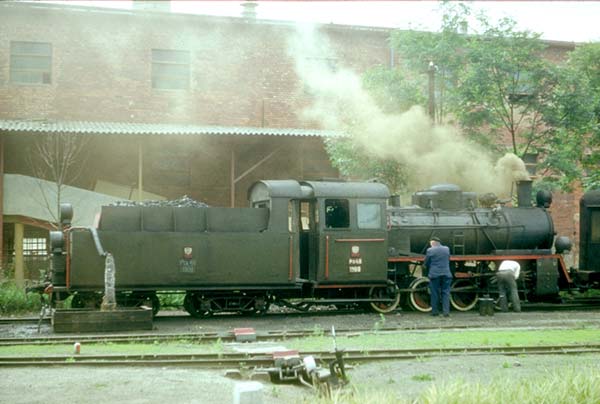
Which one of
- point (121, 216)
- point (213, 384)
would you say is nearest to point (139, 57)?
point (121, 216)

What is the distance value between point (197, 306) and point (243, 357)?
16.9ft

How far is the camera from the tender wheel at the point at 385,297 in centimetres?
1591

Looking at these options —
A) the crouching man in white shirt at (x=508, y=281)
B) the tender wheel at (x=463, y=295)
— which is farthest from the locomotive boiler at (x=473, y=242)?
the crouching man in white shirt at (x=508, y=281)

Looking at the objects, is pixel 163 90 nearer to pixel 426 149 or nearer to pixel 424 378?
pixel 426 149

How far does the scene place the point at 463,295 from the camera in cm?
1677

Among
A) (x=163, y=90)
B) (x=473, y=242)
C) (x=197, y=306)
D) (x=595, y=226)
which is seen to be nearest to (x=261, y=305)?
(x=197, y=306)

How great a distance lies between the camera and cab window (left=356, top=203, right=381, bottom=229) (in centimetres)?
1548

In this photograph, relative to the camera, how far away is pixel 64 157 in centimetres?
2008

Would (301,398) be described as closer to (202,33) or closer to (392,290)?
(392,290)

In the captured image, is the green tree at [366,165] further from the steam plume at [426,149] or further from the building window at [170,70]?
the building window at [170,70]

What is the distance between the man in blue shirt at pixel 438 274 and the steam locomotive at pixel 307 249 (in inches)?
26.7

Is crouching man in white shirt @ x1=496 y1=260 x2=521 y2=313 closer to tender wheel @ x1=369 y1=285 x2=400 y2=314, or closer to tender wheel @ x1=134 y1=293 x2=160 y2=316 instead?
tender wheel @ x1=369 y1=285 x2=400 y2=314

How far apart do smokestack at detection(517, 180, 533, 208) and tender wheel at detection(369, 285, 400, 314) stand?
3787 mm

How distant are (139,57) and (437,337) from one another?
17.5 m
